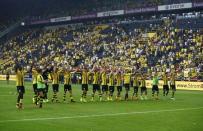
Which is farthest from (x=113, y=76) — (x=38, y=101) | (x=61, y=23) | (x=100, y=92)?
(x=61, y=23)

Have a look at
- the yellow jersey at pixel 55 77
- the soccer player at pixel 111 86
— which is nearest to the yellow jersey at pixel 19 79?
the yellow jersey at pixel 55 77

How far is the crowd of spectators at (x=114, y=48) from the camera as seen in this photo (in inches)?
2179

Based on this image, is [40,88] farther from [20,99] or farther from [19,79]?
[20,99]

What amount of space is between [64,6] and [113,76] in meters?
50.8

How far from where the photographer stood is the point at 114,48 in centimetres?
6456

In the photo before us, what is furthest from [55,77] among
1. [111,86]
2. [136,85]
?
[136,85]

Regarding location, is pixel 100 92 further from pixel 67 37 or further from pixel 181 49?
pixel 67 37

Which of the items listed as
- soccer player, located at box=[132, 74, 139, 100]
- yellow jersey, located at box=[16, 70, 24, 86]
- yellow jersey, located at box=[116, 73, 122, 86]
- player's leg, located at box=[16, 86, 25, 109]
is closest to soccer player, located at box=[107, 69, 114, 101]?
yellow jersey, located at box=[116, 73, 122, 86]

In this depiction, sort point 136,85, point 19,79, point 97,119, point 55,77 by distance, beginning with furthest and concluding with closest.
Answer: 1. point 136,85
2. point 55,77
3. point 19,79
4. point 97,119

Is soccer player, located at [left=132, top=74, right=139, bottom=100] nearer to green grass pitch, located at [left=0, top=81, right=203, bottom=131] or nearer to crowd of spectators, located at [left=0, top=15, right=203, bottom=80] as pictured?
green grass pitch, located at [left=0, top=81, right=203, bottom=131]

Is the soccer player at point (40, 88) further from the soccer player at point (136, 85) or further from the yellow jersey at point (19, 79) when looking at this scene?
the soccer player at point (136, 85)

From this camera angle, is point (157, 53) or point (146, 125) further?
point (157, 53)

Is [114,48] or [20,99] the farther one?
[114,48]

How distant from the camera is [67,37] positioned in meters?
75.3
